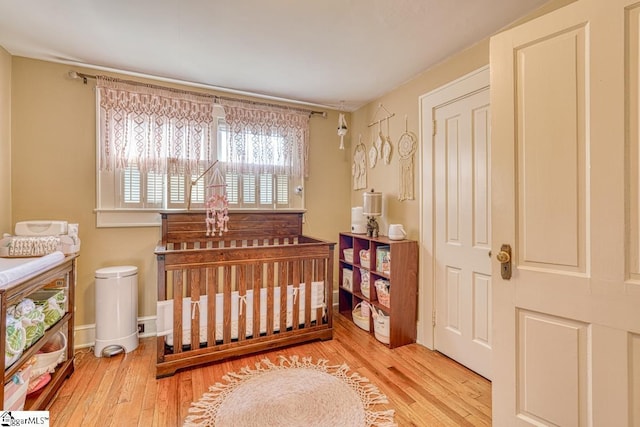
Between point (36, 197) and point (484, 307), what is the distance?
3.65 meters

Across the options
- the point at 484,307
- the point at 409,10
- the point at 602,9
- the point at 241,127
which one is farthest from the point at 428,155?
the point at 241,127

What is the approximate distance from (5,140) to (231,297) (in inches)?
83.9

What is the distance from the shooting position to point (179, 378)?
6.75ft

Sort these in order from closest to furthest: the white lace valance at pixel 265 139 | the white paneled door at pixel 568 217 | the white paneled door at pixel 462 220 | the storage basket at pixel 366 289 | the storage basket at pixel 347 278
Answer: the white paneled door at pixel 568 217
the white paneled door at pixel 462 220
the storage basket at pixel 366 289
the white lace valance at pixel 265 139
the storage basket at pixel 347 278

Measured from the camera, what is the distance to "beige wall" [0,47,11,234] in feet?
7.23

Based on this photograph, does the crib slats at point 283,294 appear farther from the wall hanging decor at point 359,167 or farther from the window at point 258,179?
the wall hanging decor at point 359,167

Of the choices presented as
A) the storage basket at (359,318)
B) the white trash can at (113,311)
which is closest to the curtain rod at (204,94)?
the white trash can at (113,311)

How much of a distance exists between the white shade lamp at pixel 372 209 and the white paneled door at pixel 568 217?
1529mm

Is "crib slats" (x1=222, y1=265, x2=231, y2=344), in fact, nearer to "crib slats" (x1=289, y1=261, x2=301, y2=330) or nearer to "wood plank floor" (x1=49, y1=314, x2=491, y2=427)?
"wood plank floor" (x1=49, y1=314, x2=491, y2=427)

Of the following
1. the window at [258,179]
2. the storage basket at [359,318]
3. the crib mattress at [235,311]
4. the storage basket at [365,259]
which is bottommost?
the storage basket at [359,318]

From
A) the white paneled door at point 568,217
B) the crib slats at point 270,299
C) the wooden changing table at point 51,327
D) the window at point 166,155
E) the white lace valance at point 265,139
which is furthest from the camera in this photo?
the white lace valance at point 265,139

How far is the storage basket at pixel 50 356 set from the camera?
1.80 m

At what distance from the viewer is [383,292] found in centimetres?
266

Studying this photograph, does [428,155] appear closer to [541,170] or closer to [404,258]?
[404,258]
